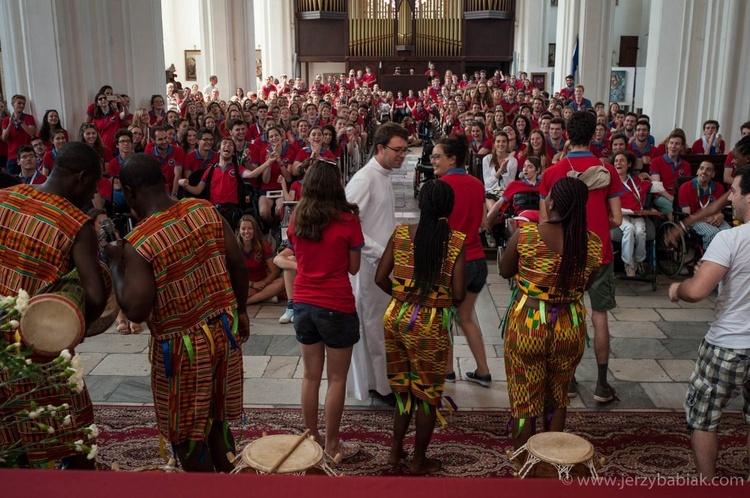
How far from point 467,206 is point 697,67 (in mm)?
9054

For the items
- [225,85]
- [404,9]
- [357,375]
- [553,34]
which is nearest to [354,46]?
[404,9]

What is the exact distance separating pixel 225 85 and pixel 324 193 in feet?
59.4

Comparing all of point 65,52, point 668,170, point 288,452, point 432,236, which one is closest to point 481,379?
point 432,236

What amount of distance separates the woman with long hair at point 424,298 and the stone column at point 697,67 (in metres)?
9.49

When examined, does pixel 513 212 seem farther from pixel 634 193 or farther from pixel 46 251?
pixel 46 251

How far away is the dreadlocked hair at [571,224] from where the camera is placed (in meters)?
3.54

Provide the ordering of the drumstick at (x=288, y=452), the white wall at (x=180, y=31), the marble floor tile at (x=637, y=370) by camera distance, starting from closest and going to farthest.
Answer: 1. the drumstick at (x=288, y=452)
2. the marble floor tile at (x=637, y=370)
3. the white wall at (x=180, y=31)

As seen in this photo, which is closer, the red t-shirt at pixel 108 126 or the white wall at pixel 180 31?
the red t-shirt at pixel 108 126

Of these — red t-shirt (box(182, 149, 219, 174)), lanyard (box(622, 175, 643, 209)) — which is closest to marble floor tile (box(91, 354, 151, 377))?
red t-shirt (box(182, 149, 219, 174))

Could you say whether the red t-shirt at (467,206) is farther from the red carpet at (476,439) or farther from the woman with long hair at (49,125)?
the woman with long hair at (49,125)

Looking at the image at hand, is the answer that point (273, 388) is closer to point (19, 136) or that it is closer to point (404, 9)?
point (19, 136)

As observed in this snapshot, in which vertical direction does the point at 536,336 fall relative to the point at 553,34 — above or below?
below

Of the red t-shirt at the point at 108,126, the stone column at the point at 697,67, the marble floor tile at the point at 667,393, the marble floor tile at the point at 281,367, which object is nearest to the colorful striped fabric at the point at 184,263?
the marble floor tile at the point at 281,367

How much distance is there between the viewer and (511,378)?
3.74 m
